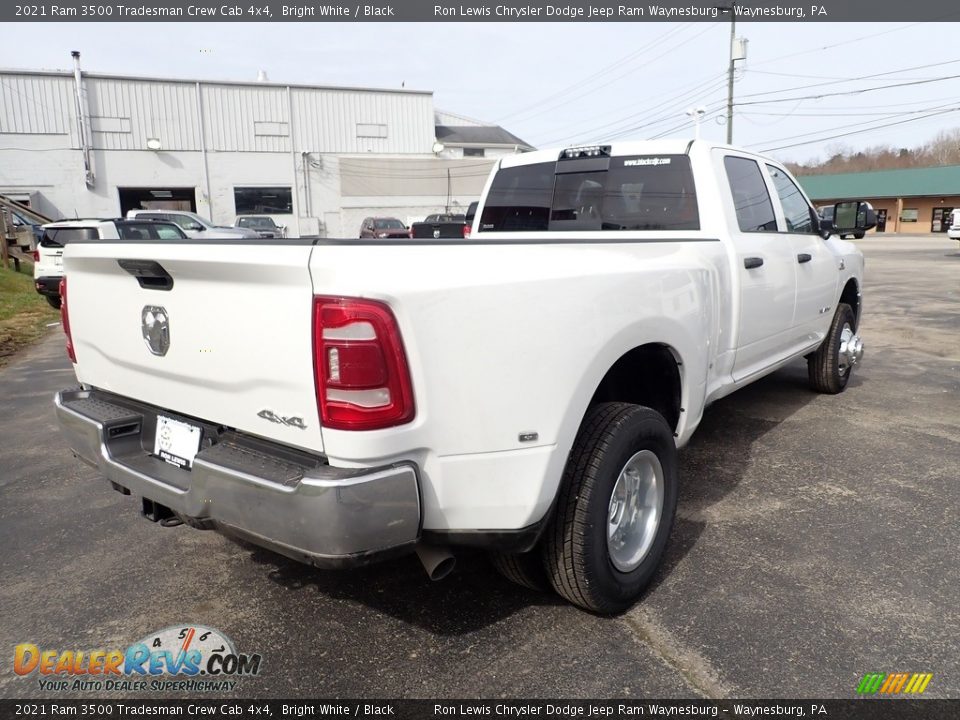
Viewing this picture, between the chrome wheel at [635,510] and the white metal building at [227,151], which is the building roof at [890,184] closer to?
the white metal building at [227,151]

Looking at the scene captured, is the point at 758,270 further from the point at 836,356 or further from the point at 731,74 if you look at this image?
the point at 731,74

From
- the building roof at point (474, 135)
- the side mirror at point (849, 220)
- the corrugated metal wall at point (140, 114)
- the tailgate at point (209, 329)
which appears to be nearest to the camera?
the tailgate at point (209, 329)

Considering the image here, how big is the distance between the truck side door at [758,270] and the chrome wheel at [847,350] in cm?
147

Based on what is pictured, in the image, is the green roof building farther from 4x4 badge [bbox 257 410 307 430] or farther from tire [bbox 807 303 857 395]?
4x4 badge [bbox 257 410 307 430]

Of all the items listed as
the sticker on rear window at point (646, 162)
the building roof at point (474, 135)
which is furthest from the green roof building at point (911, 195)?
the sticker on rear window at point (646, 162)

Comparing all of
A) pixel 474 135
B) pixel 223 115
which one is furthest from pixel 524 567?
pixel 474 135

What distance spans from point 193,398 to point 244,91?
35.8 metres

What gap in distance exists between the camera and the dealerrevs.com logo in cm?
240

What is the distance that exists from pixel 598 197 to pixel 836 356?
2858 mm

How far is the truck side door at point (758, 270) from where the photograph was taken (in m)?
3.93

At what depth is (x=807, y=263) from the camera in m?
4.88

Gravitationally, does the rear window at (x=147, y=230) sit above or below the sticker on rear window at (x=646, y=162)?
below

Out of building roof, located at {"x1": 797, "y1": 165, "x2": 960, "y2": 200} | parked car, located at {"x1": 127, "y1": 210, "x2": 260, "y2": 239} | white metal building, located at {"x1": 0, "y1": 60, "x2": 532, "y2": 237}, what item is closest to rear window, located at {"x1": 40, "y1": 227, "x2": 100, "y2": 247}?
parked car, located at {"x1": 127, "y1": 210, "x2": 260, "y2": 239}

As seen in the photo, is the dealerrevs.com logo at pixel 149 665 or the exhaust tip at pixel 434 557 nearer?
the exhaust tip at pixel 434 557
